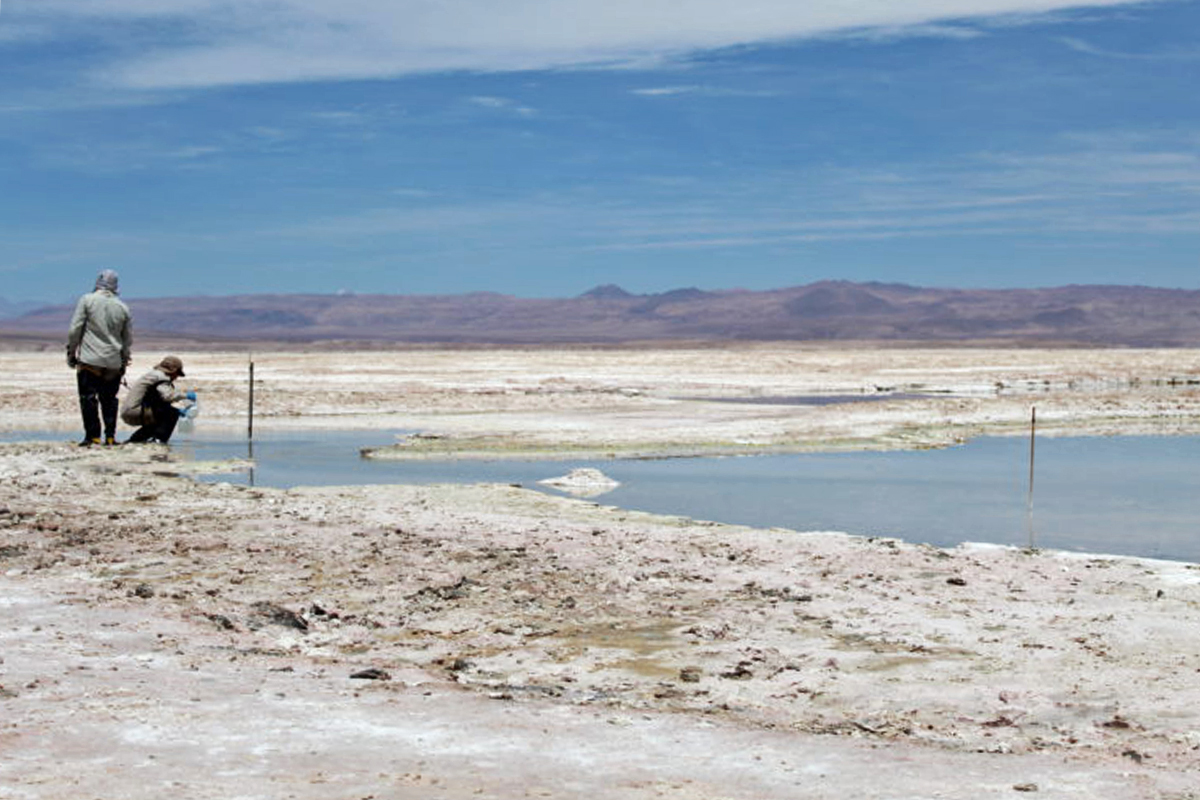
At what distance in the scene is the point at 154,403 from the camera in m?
17.7

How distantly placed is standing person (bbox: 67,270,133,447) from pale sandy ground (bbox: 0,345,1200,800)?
2.77m

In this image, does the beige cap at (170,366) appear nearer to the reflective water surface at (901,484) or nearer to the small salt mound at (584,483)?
the reflective water surface at (901,484)

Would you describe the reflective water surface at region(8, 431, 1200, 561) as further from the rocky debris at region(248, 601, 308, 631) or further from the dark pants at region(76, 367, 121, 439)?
the rocky debris at region(248, 601, 308, 631)

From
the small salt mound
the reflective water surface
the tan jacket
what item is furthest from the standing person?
the small salt mound

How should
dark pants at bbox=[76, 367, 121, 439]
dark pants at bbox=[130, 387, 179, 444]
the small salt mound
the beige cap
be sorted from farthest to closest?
1. dark pants at bbox=[130, 387, 179, 444]
2. the beige cap
3. dark pants at bbox=[76, 367, 121, 439]
4. the small salt mound

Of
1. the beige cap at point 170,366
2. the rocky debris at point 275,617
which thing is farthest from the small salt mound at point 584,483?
the rocky debris at point 275,617

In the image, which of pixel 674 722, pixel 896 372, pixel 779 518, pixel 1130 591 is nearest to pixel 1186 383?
pixel 896 372

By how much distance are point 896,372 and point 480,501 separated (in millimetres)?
44821

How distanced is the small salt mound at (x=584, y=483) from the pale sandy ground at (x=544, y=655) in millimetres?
1144

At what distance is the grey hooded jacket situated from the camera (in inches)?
652

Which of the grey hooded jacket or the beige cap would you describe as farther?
the beige cap

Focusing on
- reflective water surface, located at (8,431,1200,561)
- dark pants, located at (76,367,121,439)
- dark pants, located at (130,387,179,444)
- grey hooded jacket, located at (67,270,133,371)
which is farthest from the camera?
dark pants, located at (130,387,179,444)

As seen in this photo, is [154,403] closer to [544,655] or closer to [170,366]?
[170,366]

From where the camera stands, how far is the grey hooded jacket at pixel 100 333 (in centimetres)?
1656
